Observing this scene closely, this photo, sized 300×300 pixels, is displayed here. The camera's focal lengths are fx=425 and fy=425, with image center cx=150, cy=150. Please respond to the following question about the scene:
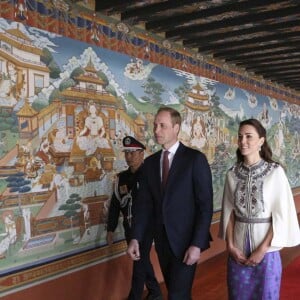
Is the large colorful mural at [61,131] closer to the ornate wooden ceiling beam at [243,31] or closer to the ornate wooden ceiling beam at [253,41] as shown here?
the ornate wooden ceiling beam at [243,31]

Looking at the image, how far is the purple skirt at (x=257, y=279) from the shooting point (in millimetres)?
2623

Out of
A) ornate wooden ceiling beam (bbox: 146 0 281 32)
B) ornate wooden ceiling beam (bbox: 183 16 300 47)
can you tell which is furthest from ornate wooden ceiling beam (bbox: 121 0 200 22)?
ornate wooden ceiling beam (bbox: 183 16 300 47)

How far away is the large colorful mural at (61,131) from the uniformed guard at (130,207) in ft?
0.94

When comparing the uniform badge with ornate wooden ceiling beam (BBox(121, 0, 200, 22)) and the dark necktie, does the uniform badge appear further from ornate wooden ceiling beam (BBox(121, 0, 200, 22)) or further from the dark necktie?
ornate wooden ceiling beam (BBox(121, 0, 200, 22))

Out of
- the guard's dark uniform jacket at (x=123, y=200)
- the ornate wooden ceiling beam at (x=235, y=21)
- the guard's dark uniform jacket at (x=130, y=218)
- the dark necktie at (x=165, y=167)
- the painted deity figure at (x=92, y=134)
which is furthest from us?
the ornate wooden ceiling beam at (x=235, y=21)

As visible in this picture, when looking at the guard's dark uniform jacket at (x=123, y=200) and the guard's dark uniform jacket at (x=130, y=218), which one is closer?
the guard's dark uniform jacket at (x=130, y=218)

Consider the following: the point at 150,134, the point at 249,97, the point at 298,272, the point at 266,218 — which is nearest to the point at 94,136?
the point at 150,134

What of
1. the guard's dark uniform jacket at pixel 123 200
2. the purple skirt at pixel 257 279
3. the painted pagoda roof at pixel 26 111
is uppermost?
the painted pagoda roof at pixel 26 111

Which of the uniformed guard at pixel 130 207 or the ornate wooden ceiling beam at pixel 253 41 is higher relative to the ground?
the ornate wooden ceiling beam at pixel 253 41

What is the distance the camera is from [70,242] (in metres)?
4.01

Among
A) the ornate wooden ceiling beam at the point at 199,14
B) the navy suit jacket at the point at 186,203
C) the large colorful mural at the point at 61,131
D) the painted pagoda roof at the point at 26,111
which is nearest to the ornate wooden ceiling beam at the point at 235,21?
the ornate wooden ceiling beam at the point at 199,14

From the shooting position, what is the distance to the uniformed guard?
12.9 feet

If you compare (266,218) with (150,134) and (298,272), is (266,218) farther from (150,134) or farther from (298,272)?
(298,272)

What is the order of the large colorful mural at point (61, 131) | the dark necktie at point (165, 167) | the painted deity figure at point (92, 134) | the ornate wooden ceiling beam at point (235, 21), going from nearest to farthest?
the dark necktie at point (165, 167) → the large colorful mural at point (61, 131) → the painted deity figure at point (92, 134) → the ornate wooden ceiling beam at point (235, 21)
